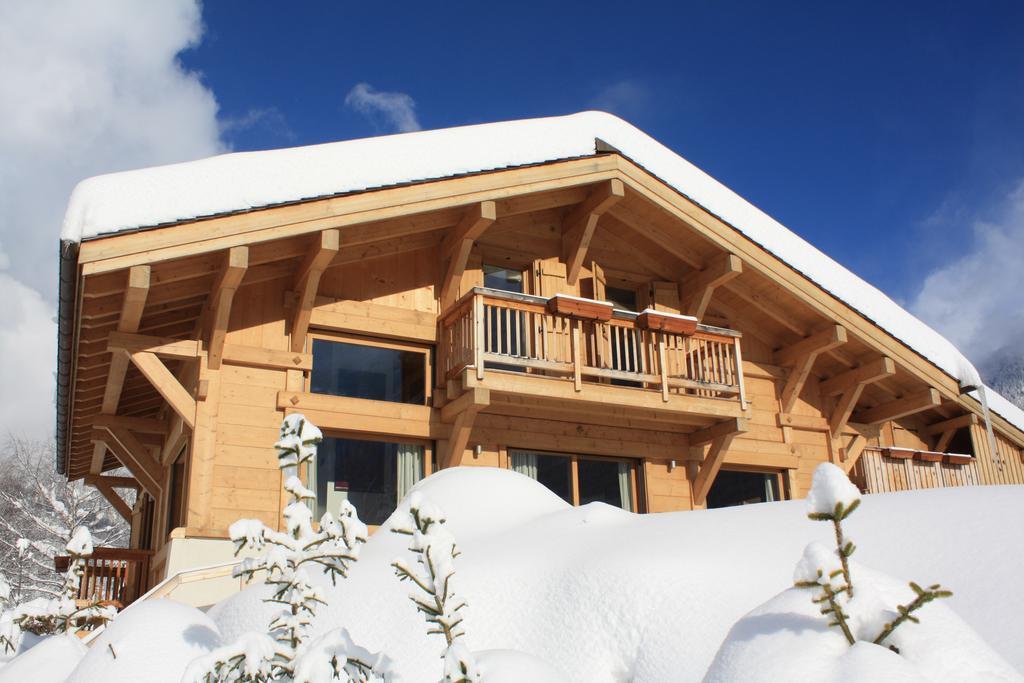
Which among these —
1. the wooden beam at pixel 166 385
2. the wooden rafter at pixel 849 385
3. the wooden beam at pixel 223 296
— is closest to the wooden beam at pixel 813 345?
the wooden rafter at pixel 849 385

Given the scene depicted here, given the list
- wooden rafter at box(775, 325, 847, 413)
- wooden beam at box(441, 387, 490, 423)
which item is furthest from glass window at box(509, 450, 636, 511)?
wooden rafter at box(775, 325, 847, 413)

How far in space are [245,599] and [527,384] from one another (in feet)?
17.5

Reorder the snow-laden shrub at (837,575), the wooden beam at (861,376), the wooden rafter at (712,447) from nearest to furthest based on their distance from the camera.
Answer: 1. the snow-laden shrub at (837,575)
2. the wooden rafter at (712,447)
3. the wooden beam at (861,376)

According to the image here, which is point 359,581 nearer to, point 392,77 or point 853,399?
point 853,399

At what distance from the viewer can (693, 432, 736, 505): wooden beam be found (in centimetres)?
1177

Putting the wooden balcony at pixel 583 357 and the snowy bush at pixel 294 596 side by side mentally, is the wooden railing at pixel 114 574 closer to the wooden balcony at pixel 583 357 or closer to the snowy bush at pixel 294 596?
the wooden balcony at pixel 583 357

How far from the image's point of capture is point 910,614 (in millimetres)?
2682

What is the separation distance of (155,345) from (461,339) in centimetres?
319

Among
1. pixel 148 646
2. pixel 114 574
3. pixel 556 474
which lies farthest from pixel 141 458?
pixel 148 646

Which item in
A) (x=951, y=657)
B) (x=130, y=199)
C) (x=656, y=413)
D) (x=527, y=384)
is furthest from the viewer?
(x=656, y=413)

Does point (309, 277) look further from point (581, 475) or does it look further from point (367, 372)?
point (581, 475)

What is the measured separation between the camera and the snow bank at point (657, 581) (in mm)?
3863

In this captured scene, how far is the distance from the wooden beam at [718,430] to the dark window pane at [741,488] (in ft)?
2.84

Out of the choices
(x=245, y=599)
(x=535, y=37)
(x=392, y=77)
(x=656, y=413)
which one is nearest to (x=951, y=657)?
(x=245, y=599)
